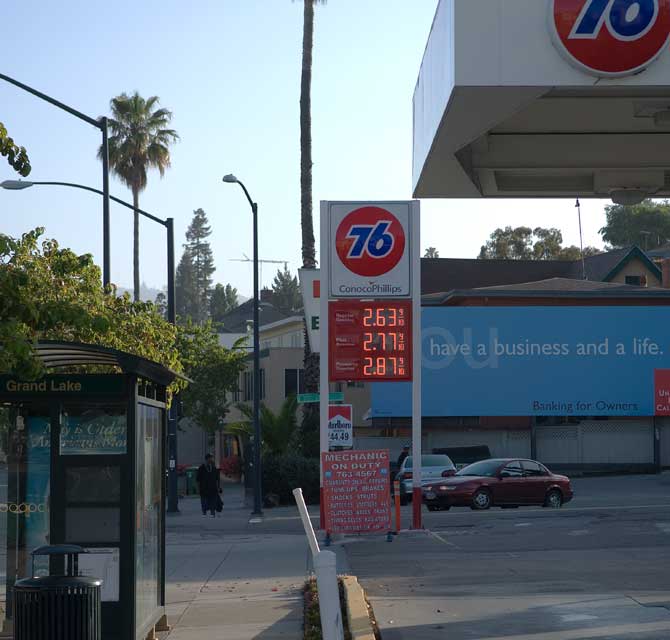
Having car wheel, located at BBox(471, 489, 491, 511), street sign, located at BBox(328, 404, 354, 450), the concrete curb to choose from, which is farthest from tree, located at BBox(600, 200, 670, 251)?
the concrete curb

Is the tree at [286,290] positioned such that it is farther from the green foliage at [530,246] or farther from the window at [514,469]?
the window at [514,469]

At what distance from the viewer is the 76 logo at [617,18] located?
22.3 ft

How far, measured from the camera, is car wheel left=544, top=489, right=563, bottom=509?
30.2m

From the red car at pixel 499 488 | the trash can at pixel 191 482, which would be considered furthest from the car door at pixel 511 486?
the trash can at pixel 191 482

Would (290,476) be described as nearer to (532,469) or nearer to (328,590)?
(532,469)

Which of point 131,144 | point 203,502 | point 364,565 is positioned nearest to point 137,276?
point 131,144

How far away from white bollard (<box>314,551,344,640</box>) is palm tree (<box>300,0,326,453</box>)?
1055 inches

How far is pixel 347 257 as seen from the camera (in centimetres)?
2170

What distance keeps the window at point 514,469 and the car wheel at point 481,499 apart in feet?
2.74

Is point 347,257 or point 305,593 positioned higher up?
point 347,257

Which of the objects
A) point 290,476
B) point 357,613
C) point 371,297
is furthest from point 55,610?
point 290,476

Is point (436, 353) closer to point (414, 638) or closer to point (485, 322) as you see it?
point (485, 322)

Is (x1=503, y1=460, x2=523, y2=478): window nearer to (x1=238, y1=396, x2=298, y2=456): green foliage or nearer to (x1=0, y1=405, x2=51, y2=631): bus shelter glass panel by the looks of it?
(x1=238, y1=396, x2=298, y2=456): green foliage

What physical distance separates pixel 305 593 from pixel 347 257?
909cm
